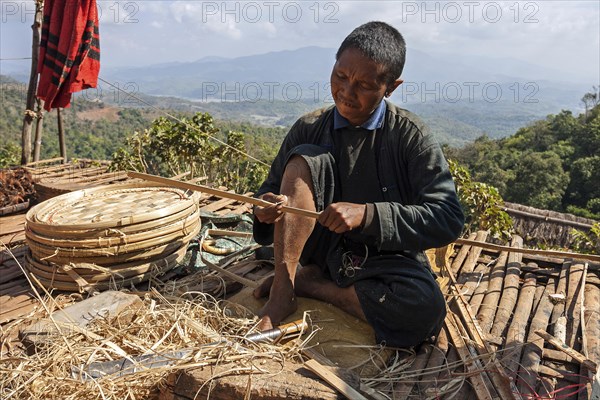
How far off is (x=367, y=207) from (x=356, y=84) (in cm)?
47

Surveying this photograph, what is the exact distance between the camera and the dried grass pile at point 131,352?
1.53 meters

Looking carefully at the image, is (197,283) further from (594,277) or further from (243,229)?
(594,277)

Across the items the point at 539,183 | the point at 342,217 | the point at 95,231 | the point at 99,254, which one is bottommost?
the point at 539,183

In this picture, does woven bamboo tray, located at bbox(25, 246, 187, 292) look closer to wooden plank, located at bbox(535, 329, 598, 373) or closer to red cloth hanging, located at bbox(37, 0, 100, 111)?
wooden plank, located at bbox(535, 329, 598, 373)

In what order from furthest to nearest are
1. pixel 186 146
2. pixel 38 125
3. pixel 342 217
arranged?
pixel 186 146, pixel 38 125, pixel 342 217

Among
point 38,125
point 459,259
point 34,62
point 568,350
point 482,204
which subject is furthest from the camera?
point 482,204

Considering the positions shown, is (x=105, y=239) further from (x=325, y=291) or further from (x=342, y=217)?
(x=342, y=217)

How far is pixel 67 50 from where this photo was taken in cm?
454

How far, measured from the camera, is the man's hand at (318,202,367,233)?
1736 millimetres

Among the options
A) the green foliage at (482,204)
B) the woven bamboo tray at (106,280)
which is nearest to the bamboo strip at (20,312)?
the woven bamboo tray at (106,280)

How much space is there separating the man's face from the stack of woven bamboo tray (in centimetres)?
114

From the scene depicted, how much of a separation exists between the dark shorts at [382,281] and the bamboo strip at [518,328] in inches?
11.2

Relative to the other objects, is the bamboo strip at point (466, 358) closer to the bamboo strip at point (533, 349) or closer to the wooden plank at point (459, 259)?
the bamboo strip at point (533, 349)

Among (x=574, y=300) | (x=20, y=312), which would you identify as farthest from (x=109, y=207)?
(x=574, y=300)
